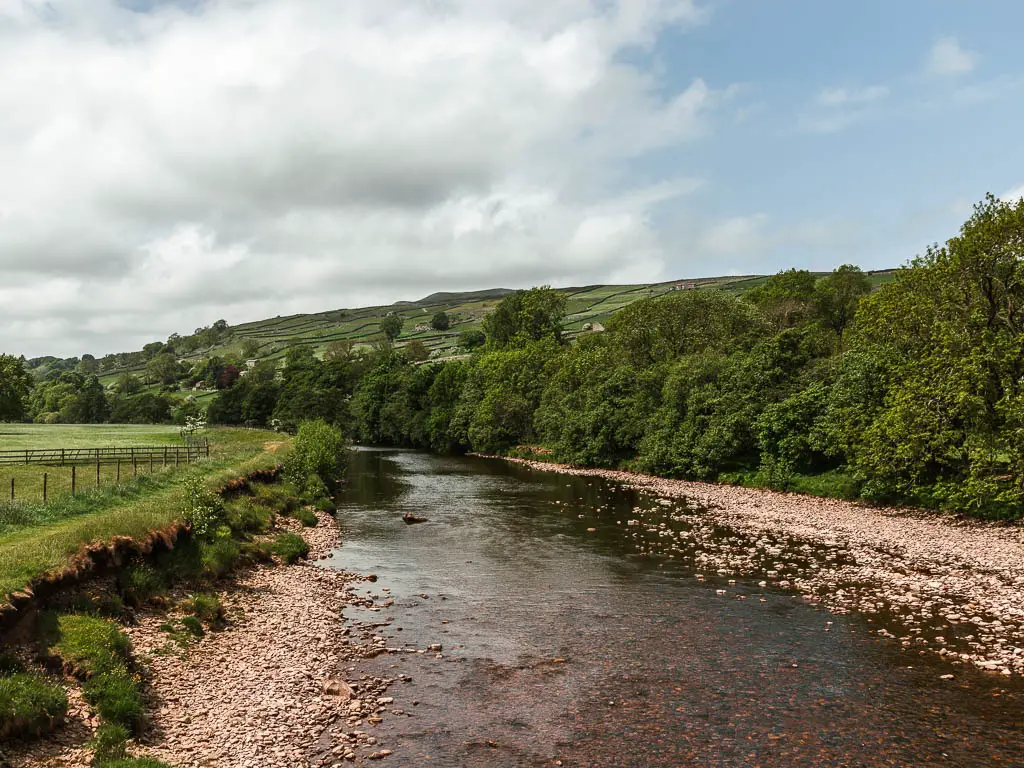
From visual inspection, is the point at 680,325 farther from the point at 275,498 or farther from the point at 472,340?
the point at 472,340

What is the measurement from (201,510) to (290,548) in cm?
499

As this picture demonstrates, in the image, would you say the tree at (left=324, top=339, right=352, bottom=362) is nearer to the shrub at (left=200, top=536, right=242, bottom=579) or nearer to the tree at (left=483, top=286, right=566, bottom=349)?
the tree at (left=483, top=286, right=566, bottom=349)

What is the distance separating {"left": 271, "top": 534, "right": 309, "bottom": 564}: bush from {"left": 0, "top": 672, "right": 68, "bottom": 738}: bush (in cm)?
1695

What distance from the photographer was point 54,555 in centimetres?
1936

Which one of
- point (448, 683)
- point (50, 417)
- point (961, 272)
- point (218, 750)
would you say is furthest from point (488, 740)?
point (50, 417)

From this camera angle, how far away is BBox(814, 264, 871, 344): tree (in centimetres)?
9094

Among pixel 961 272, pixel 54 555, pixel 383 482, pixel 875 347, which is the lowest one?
pixel 383 482

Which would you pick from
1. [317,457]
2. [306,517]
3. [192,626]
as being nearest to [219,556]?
[192,626]

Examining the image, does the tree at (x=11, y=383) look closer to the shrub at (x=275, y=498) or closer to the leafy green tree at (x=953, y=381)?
the shrub at (x=275, y=498)

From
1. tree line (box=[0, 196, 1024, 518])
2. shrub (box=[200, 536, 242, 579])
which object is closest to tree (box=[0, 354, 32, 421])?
tree line (box=[0, 196, 1024, 518])

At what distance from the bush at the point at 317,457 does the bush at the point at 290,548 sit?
720 inches

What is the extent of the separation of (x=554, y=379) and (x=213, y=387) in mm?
143408

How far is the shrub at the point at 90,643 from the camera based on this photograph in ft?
51.8

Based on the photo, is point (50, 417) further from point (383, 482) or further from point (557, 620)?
point (557, 620)
